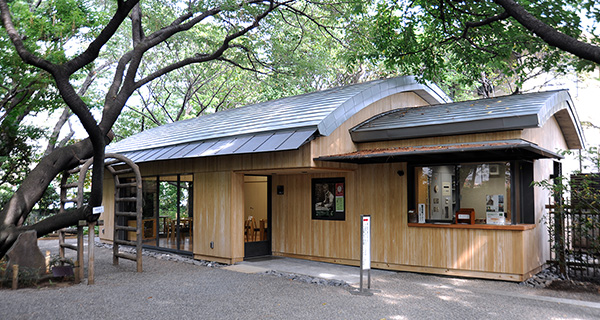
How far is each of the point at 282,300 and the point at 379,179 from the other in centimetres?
431

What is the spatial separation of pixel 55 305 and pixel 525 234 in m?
8.58

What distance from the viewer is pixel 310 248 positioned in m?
11.7

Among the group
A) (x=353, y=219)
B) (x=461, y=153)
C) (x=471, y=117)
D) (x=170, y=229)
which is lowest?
(x=170, y=229)

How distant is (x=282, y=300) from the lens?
7273 millimetres

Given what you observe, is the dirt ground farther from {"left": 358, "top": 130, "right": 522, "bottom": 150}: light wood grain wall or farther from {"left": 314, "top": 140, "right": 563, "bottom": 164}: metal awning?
{"left": 358, "top": 130, "right": 522, "bottom": 150}: light wood grain wall

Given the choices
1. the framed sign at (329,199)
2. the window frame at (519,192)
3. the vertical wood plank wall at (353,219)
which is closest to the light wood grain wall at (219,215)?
the vertical wood plank wall at (353,219)

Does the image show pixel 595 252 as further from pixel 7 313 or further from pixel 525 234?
pixel 7 313

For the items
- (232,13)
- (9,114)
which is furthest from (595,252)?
(9,114)

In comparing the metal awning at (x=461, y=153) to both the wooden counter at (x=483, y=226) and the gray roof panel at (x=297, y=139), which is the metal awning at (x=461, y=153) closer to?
the gray roof panel at (x=297, y=139)

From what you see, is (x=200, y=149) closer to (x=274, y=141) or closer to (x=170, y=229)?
(x=274, y=141)

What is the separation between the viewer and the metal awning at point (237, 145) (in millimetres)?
9406

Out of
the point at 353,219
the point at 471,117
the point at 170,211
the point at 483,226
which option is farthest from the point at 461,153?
the point at 170,211

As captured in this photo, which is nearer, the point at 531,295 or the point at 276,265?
the point at 531,295

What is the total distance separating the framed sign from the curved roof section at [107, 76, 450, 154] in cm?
194
